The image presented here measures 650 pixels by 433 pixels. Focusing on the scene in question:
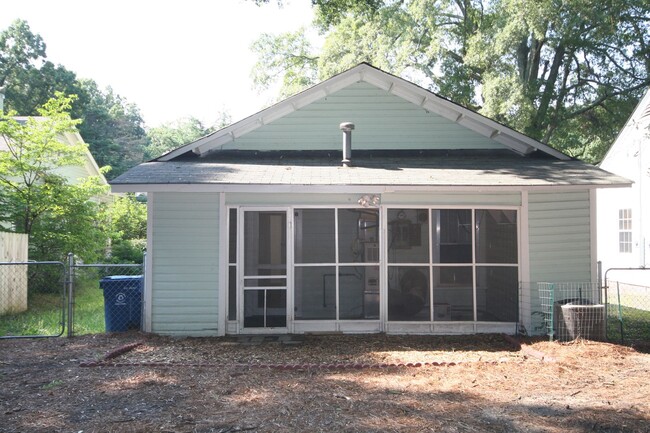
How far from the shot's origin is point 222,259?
883 centimetres

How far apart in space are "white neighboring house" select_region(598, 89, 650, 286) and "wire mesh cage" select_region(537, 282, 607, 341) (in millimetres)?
8076

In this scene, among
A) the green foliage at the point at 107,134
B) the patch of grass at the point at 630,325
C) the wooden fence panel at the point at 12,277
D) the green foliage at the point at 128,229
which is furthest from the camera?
the green foliage at the point at 107,134

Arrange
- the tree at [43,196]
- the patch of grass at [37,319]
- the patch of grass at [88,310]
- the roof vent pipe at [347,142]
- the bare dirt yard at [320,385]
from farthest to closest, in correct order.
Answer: the tree at [43,196]
the patch of grass at [88,310]
the roof vent pipe at [347,142]
the patch of grass at [37,319]
the bare dirt yard at [320,385]

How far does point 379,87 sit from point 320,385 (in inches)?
261

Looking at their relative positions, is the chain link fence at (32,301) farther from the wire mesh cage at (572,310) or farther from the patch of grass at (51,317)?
the wire mesh cage at (572,310)

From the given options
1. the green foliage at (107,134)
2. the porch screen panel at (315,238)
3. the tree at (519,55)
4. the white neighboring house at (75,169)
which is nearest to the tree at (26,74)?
the green foliage at (107,134)

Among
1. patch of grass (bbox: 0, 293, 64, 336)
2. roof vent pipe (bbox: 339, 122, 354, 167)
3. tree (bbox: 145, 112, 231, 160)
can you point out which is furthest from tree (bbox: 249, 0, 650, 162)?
tree (bbox: 145, 112, 231, 160)

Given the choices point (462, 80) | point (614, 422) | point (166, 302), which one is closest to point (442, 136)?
point (166, 302)

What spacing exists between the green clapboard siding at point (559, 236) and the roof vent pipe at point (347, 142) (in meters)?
3.29

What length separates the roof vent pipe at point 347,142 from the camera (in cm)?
978

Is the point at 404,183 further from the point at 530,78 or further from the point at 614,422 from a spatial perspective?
the point at 530,78

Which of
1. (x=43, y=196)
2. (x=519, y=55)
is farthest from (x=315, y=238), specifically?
(x=519, y=55)

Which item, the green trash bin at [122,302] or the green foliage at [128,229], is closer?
the green trash bin at [122,302]

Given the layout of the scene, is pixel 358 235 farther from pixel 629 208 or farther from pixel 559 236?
pixel 629 208
